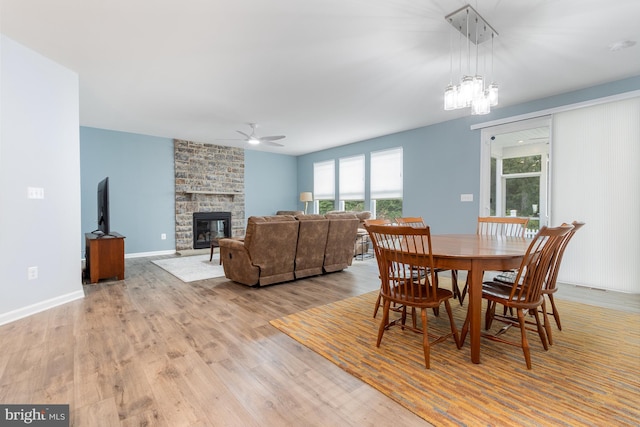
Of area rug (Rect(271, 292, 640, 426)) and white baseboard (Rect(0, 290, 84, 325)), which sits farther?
white baseboard (Rect(0, 290, 84, 325))

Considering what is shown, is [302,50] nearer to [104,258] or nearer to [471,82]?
[471,82]

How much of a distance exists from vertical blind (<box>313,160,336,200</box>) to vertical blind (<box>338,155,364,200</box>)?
0.29 m

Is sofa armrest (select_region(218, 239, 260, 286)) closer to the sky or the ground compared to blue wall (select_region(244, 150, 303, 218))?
closer to the ground

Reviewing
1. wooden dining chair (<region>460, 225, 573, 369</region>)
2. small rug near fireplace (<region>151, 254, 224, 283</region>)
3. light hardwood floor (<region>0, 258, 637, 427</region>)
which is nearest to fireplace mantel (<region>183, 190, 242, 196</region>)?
small rug near fireplace (<region>151, 254, 224, 283</region>)

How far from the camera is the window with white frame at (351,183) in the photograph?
712 cm

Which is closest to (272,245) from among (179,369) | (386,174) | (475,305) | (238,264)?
(238,264)

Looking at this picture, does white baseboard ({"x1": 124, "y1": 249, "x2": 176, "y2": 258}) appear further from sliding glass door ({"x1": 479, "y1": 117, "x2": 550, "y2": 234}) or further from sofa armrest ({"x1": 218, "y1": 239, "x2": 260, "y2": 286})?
sliding glass door ({"x1": 479, "y1": 117, "x2": 550, "y2": 234})

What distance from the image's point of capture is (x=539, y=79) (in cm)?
357

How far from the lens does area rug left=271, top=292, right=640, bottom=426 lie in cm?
145

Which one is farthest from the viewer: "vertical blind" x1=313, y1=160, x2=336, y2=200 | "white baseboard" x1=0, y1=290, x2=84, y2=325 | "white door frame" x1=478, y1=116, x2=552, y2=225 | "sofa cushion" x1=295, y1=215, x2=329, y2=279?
"vertical blind" x1=313, y1=160, x2=336, y2=200

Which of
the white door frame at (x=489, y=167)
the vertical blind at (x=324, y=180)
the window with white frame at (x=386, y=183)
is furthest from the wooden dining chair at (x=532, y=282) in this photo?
the vertical blind at (x=324, y=180)

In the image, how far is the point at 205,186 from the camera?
281 inches

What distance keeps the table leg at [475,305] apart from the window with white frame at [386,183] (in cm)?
449

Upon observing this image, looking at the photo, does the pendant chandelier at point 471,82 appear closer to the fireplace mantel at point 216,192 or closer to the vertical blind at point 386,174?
the vertical blind at point 386,174
